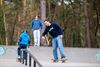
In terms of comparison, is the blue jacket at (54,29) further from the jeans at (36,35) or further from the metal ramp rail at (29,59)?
the jeans at (36,35)

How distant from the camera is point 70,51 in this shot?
18.4m

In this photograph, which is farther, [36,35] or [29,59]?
[36,35]

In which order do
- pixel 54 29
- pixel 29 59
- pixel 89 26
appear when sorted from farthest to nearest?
pixel 89 26, pixel 54 29, pixel 29 59

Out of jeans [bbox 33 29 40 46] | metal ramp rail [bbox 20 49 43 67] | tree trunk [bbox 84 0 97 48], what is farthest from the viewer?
tree trunk [bbox 84 0 97 48]

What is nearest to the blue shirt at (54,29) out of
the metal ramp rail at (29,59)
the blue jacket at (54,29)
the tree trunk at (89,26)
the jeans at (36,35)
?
the blue jacket at (54,29)

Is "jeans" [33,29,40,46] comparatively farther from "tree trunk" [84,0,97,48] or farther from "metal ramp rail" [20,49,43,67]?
"tree trunk" [84,0,97,48]

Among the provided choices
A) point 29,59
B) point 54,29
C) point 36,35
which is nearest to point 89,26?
point 36,35

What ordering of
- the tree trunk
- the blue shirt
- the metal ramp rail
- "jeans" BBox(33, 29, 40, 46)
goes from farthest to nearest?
the tree trunk → "jeans" BBox(33, 29, 40, 46) → the blue shirt → the metal ramp rail

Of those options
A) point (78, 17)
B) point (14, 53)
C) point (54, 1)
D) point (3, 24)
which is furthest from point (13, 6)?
point (14, 53)

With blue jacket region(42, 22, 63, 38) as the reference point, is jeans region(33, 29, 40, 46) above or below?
below

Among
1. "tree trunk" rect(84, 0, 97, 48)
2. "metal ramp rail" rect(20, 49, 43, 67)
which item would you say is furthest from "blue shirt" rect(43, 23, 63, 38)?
"tree trunk" rect(84, 0, 97, 48)

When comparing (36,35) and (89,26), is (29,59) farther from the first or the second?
(89,26)

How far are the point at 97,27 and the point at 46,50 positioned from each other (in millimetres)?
21070

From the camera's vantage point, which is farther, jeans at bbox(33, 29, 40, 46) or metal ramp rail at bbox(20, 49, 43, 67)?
jeans at bbox(33, 29, 40, 46)
